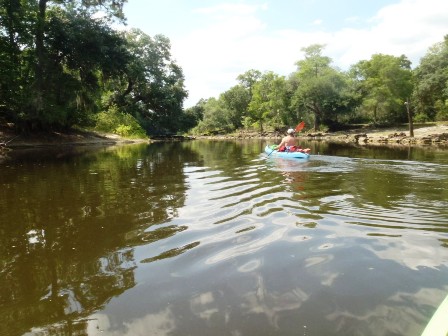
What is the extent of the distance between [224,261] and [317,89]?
4994 centimetres

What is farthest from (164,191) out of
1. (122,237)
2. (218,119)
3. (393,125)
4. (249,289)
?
(218,119)

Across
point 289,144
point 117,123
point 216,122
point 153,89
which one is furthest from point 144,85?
point 289,144

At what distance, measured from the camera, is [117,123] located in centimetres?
4472

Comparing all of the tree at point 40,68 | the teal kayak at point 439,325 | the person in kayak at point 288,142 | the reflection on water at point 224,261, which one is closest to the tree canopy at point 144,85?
the tree at point 40,68

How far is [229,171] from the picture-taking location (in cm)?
1286

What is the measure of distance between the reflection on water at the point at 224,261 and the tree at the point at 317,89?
44061 millimetres

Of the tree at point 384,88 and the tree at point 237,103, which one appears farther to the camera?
the tree at point 237,103

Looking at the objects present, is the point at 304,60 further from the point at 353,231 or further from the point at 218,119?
the point at 353,231

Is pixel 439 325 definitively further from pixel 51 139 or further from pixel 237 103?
pixel 237 103

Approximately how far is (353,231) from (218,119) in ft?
234

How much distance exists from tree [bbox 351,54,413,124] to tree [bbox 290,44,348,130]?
3.91 m

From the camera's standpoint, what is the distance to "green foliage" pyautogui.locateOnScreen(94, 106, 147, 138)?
4222 cm

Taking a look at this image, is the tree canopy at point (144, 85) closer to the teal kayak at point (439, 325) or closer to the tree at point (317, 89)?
the tree at point (317, 89)

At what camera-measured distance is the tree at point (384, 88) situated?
163ft
